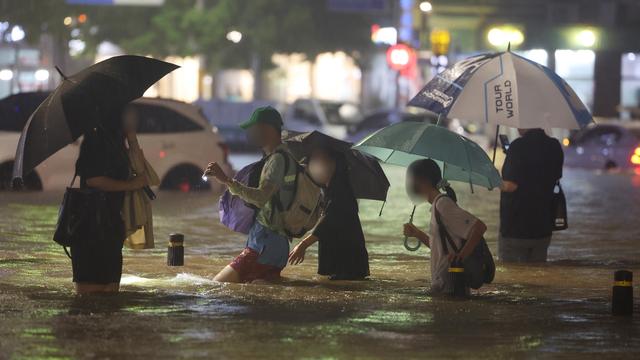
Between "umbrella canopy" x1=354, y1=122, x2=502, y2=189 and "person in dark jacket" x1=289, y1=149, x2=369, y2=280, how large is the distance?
0.28 metres

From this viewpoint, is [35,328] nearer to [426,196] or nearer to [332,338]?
[332,338]

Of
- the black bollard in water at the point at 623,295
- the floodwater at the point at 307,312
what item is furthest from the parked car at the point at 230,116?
→ the black bollard in water at the point at 623,295

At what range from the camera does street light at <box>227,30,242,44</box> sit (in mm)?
57719

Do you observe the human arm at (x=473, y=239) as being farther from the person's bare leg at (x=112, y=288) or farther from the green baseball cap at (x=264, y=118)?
the person's bare leg at (x=112, y=288)

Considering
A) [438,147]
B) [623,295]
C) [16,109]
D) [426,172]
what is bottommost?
[623,295]

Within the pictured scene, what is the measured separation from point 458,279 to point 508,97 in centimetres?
226

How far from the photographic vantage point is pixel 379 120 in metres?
38.8

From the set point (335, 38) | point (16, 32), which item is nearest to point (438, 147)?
point (16, 32)

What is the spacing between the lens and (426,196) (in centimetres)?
1048

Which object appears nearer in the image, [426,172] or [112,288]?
[112,288]

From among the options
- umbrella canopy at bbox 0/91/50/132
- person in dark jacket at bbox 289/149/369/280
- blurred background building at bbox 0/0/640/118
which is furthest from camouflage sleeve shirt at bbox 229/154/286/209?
blurred background building at bbox 0/0/640/118

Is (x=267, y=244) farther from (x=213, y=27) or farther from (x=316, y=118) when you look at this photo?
(x=213, y=27)

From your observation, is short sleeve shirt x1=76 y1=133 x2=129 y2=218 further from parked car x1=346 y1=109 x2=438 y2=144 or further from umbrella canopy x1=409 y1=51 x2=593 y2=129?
parked car x1=346 y1=109 x2=438 y2=144

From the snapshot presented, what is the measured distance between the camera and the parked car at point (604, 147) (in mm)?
32750
